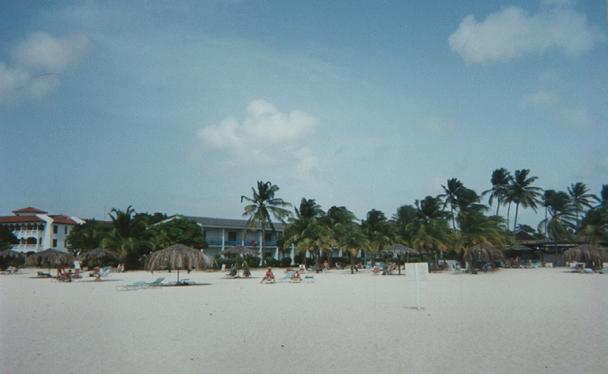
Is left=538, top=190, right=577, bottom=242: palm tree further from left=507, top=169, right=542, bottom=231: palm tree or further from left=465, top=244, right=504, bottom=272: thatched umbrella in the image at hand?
left=465, top=244, right=504, bottom=272: thatched umbrella

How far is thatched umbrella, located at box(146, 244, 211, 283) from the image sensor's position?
71.1 ft

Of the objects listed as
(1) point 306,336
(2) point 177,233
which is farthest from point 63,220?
(1) point 306,336

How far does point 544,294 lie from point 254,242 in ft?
150

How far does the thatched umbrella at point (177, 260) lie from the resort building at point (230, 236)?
32728mm

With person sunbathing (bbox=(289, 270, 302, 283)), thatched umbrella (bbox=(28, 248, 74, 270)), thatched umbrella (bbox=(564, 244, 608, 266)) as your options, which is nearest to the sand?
person sunbathing (bbox=(289, 270, 302, 283))

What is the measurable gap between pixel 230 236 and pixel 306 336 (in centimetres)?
5251

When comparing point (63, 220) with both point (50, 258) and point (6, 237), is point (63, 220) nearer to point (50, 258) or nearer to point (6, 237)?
point (6, 237)

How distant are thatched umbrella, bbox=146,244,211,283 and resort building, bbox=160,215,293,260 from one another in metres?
32.7

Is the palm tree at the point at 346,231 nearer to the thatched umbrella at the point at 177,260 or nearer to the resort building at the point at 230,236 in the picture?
the resort building at the point at 230,236

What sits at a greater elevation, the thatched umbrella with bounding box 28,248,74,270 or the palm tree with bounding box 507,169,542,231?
the palm tree with bounding box 507,169,542,231

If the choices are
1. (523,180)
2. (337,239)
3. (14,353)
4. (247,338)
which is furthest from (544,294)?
(523,180)

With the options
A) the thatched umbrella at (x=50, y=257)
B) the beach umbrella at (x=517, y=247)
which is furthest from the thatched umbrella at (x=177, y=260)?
the beach umbrella at (x=517, y=247)

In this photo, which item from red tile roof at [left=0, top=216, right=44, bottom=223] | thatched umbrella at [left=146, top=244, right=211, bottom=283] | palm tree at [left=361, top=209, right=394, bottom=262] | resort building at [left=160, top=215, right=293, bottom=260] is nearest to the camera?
thatched umbrella at [left=146, top=244, right=211, bottom=283]

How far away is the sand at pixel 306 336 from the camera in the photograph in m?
6.44
